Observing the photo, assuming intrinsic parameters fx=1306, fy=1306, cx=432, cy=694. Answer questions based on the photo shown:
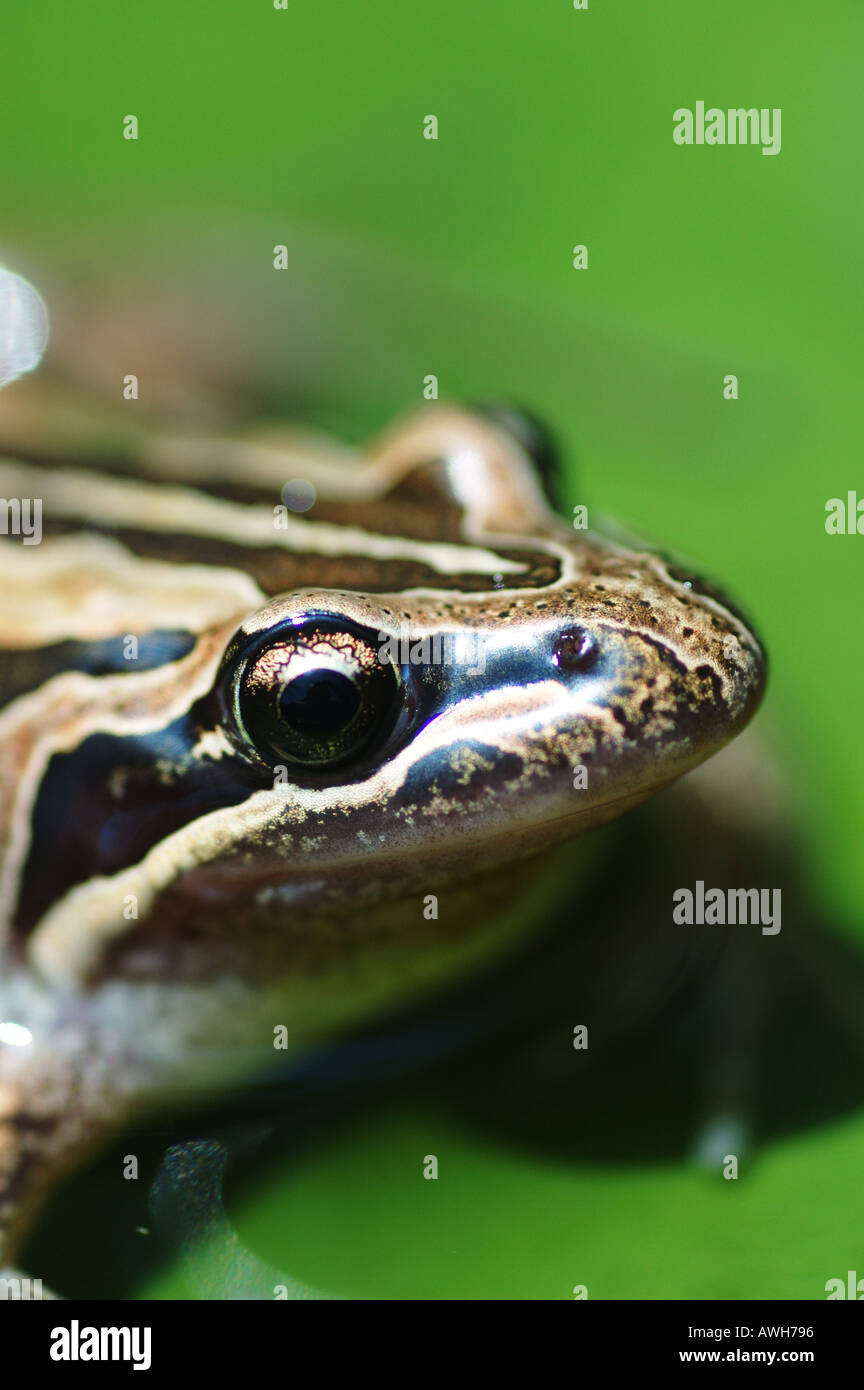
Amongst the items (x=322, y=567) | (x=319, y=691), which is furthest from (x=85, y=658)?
(x=319, y=691)

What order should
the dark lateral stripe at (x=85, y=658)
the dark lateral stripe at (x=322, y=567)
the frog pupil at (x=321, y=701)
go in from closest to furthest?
1. the frog pupil at (x=321, y=701)
2. the dark lateral stripe at (x=322, y=567)
3. the dark lateral stripe at (x=85, y=658)

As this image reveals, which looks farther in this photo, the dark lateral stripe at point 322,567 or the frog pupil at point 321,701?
the dark lateral stripe at point 322,567

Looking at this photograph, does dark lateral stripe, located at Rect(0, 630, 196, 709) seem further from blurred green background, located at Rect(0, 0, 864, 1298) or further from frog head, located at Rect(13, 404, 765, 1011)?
blurred green background, located at Rect(0, 0, 864, 1298)

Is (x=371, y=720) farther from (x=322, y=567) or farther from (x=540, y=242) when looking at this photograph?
(x=540, y=242)

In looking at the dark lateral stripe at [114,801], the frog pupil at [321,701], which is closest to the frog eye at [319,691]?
the frog pupil at [321,701]

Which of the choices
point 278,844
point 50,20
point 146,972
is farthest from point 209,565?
point 50,20

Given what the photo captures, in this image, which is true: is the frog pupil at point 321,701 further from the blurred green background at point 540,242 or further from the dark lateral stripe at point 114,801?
the blurred green background at point 540,242

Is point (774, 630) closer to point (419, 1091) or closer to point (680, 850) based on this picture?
point (680, 850)
